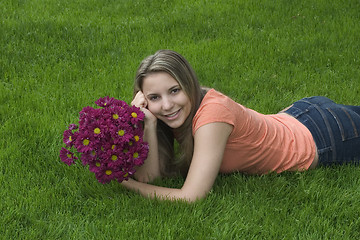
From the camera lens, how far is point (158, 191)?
3.44 meters

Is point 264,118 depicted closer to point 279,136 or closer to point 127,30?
point 279,136

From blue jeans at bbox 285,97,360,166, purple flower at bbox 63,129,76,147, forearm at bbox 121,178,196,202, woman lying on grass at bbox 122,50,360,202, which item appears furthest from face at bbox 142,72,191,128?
blue jeans at bbox 285,97,360,166

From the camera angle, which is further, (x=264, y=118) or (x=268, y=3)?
(x=268, y=3)

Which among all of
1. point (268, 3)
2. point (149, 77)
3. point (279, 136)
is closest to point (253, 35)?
point (268, 3)

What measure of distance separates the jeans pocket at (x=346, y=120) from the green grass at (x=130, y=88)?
0.27 metres

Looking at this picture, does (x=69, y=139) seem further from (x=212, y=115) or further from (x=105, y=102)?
(x=212, y=115)

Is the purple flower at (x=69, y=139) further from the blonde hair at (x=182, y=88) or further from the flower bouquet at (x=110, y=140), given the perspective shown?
the blonde hair at (x=182, y=88)

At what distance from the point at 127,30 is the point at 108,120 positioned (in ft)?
13.5

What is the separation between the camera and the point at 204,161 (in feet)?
10.7

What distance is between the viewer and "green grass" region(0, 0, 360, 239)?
3240 millimetres

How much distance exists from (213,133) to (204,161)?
0.19m

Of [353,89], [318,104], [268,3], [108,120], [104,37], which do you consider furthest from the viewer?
[268,3]

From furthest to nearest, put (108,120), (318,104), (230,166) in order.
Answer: (318,104)
(230,166)
(108,120)

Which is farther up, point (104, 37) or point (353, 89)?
point (104, 37)
